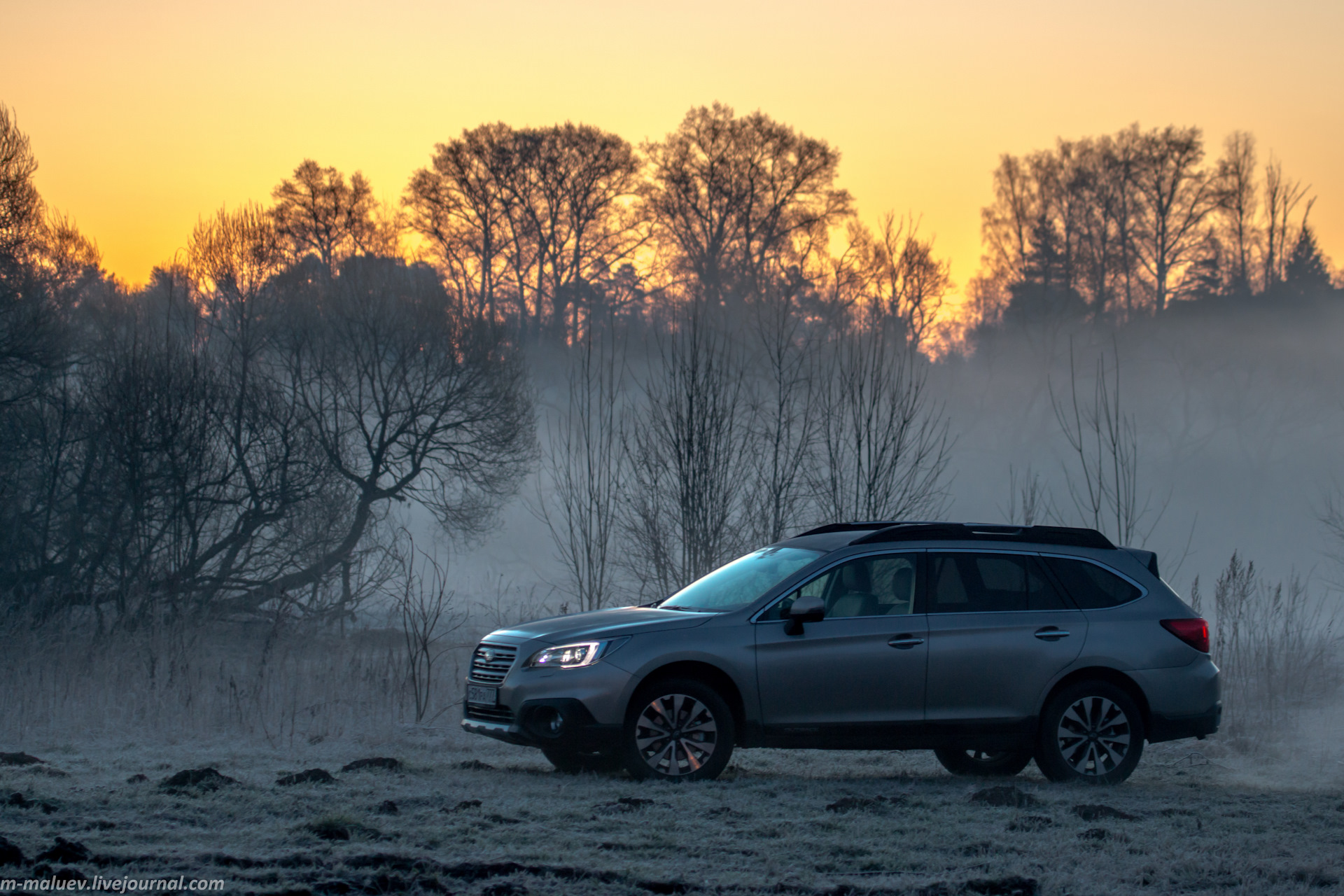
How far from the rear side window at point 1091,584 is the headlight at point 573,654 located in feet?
10.6

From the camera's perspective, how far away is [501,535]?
42594 mm

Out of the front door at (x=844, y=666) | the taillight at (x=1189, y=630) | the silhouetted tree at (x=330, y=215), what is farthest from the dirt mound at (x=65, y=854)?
the silhouetted tree at (x=330, y=215)

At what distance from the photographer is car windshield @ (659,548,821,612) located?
331 inches

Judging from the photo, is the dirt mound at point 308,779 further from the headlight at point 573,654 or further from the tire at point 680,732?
the tire at point 680,732

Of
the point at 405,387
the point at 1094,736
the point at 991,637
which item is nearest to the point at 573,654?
the point at 991,637

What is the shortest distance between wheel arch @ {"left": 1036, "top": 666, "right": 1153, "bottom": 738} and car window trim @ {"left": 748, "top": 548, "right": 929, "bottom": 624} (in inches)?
44.8

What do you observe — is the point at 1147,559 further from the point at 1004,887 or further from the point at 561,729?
the point at 561,729

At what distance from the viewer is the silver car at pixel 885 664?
309 inches

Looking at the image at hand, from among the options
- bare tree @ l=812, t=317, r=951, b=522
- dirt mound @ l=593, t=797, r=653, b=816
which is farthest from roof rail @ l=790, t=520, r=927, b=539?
bare tree @ l=812, t=317, r=951, b=522

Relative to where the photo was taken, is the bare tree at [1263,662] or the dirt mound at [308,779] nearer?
the dirt mound at [308,779]

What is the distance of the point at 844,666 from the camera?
8008 millimetres

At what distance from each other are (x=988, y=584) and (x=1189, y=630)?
1.51m

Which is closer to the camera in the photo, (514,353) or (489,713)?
(489,713)

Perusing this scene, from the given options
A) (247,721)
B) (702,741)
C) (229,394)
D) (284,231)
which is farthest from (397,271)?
(702,741)
